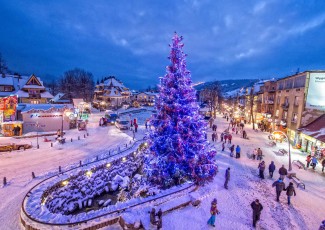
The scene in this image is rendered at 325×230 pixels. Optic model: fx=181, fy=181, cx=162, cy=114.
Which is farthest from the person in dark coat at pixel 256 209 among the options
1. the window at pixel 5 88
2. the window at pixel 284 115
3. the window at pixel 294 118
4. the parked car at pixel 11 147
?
the window at pixel 5 88

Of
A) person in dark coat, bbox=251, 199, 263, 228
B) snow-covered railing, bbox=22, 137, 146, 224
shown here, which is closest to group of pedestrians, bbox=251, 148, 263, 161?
person in dark coat, bbox=251, 199, 263, 228

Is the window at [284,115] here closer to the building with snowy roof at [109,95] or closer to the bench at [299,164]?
the bench at [299,164]

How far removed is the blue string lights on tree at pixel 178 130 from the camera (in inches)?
496

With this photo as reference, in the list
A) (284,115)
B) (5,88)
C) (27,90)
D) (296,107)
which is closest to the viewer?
(296,107)

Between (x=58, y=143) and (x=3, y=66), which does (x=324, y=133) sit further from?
(x=3, y=66)

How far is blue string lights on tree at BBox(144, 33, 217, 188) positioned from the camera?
12.6 meters

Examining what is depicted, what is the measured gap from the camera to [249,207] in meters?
10.4

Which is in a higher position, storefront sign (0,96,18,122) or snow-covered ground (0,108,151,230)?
storefront sign (0,96,18,122)

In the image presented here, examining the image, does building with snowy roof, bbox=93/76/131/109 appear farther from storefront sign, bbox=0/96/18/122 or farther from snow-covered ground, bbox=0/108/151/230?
snow-covered ground, bbox=0/108/151/230

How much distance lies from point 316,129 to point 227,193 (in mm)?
15874

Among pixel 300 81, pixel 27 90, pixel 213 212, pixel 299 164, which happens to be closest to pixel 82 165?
pixel 213 212

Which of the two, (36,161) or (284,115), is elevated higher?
(284,115)

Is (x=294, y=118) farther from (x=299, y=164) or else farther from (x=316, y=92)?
(x=299, y=164)

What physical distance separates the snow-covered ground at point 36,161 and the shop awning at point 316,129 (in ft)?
72.2
